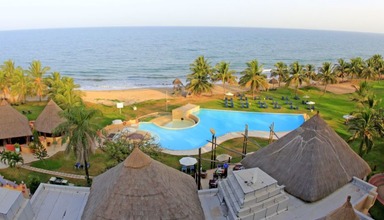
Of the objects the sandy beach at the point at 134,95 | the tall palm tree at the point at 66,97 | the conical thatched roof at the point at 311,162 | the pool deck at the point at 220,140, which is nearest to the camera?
the conical thatched roof at the point at 311,162

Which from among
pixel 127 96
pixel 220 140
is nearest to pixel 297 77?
pixel 220 140

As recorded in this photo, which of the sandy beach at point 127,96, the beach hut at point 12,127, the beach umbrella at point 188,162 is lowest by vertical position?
the sandy beach at point 127,96

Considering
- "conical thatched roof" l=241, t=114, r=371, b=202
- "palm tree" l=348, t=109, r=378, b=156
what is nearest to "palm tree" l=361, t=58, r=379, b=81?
"palm tree" l=348, t=109, r=378, b=156

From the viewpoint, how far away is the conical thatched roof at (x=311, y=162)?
16531 millimetres

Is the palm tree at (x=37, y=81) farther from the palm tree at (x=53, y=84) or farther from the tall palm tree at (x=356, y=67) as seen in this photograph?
the tall palm tree at (x=356, y=67)

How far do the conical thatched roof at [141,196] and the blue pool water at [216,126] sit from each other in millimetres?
15711

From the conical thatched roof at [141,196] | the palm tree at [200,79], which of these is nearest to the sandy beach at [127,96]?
the palm tree at [200,79]

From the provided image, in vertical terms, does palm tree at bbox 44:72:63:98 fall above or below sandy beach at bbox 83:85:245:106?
above

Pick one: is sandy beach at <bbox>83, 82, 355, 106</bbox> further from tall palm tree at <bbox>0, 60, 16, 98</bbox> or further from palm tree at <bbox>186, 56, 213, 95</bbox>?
tall palm tree at <bbox>0, 60, 16, 98</bbox>

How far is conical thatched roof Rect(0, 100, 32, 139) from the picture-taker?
1108 inches

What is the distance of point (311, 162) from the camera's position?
56.5 feet

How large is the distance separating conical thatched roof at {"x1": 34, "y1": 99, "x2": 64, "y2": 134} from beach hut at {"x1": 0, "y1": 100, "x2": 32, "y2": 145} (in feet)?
3.79

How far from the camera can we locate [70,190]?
18.1 metres

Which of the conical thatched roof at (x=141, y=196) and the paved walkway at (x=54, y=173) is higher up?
the conical thatched roof at (x=141, y=196)
